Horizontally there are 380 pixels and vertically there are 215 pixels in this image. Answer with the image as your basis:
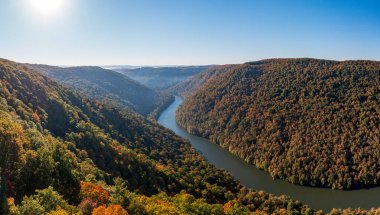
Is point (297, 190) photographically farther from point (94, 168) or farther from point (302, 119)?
point (94, 168)

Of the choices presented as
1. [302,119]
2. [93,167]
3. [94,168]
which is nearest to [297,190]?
[302,119]

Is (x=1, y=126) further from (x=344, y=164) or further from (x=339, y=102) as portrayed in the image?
(x=339, y=102)

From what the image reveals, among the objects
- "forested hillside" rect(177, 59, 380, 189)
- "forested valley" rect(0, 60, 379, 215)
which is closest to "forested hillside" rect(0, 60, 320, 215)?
"forested valley" rect(0, 60, 379, 215)

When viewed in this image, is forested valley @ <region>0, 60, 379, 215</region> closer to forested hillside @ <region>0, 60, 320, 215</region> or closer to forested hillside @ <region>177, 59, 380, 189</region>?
forested hillside @ <region>0, 60, 320, 215</region>

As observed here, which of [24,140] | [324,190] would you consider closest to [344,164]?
[324,190]

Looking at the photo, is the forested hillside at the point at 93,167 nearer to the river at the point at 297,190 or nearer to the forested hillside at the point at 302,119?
the river at the point at 297,190

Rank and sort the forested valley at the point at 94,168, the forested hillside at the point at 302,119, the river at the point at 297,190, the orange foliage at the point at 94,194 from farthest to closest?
the forested hillside at the point at 302,119 < the river at the point at 297,190 < the orange foliage at the point at 94,194 < the forested valley at the point at 94,168

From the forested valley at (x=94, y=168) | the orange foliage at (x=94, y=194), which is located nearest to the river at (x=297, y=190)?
the forested valley at (x=94, y=168)
